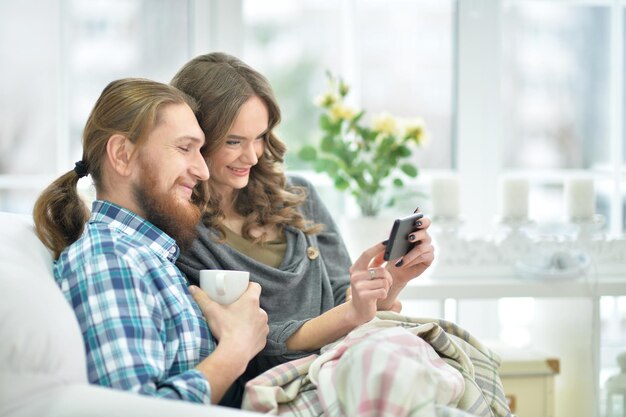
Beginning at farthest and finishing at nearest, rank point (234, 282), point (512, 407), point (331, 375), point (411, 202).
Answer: point (411, 202) < point (512, 407) < point (234, 282) < point (331, 375)

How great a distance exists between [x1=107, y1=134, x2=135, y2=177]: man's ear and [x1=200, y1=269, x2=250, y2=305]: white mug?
0.89 feet

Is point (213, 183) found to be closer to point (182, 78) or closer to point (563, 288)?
point (182, 78)

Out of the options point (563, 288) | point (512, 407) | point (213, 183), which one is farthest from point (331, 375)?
point (563, 288)

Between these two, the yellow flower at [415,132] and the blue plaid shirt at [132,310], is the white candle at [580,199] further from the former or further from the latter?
the blue plaid shirt at [132,310]

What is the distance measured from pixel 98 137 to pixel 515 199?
1720mm

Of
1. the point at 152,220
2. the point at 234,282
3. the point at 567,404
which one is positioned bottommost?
the point at 567,404

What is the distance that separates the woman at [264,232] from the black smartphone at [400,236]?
0.09 feet

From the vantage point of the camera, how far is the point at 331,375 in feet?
5.23

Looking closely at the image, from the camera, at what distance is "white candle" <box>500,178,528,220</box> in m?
3.07

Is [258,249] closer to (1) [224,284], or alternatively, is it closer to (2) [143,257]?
(1) [224,284]

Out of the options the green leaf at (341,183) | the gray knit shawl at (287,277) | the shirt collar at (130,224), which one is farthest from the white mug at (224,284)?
the green leaf at (341,183)

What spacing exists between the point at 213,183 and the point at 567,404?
163 centimetres

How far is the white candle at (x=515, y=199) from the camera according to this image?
307 centimetres

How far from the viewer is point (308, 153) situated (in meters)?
3.17
